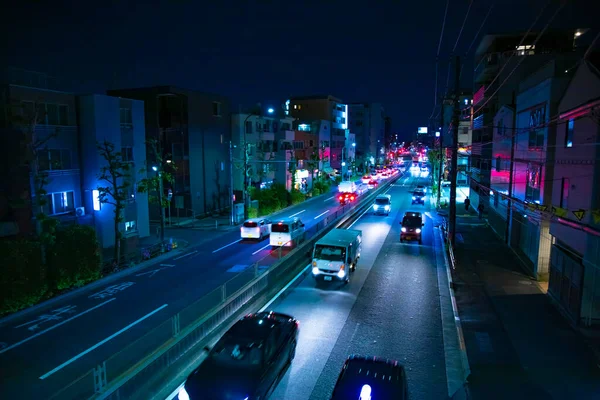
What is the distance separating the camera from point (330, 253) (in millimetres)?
17859

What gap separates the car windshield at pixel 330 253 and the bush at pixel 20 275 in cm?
1178

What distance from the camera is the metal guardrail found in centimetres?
763

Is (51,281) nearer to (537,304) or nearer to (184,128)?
(537,304)

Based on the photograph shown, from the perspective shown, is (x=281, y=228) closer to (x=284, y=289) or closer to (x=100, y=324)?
(x=284, y=289)

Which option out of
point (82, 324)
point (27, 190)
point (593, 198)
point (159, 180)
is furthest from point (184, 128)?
point (593, 198)

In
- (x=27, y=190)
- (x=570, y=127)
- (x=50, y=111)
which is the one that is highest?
(x=50, y=111)

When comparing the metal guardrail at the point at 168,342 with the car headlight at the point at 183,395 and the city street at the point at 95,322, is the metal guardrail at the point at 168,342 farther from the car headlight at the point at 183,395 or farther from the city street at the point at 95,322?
the car headlight at the point at 183,395

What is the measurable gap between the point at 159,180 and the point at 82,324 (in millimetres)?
13399

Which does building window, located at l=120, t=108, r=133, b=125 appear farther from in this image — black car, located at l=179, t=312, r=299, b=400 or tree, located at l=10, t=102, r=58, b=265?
black car, located at l=179, t=312, r=299, b=400

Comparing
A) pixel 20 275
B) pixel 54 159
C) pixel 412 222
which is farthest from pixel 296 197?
pixel 20 275

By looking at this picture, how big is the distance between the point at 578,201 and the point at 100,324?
58.3 feet

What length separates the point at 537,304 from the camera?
1529cm

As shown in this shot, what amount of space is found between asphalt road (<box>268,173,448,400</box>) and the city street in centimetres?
351

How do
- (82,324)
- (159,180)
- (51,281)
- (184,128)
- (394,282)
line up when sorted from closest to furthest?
(82,324), (51,281), (394,282), (159,180), (184,128)
